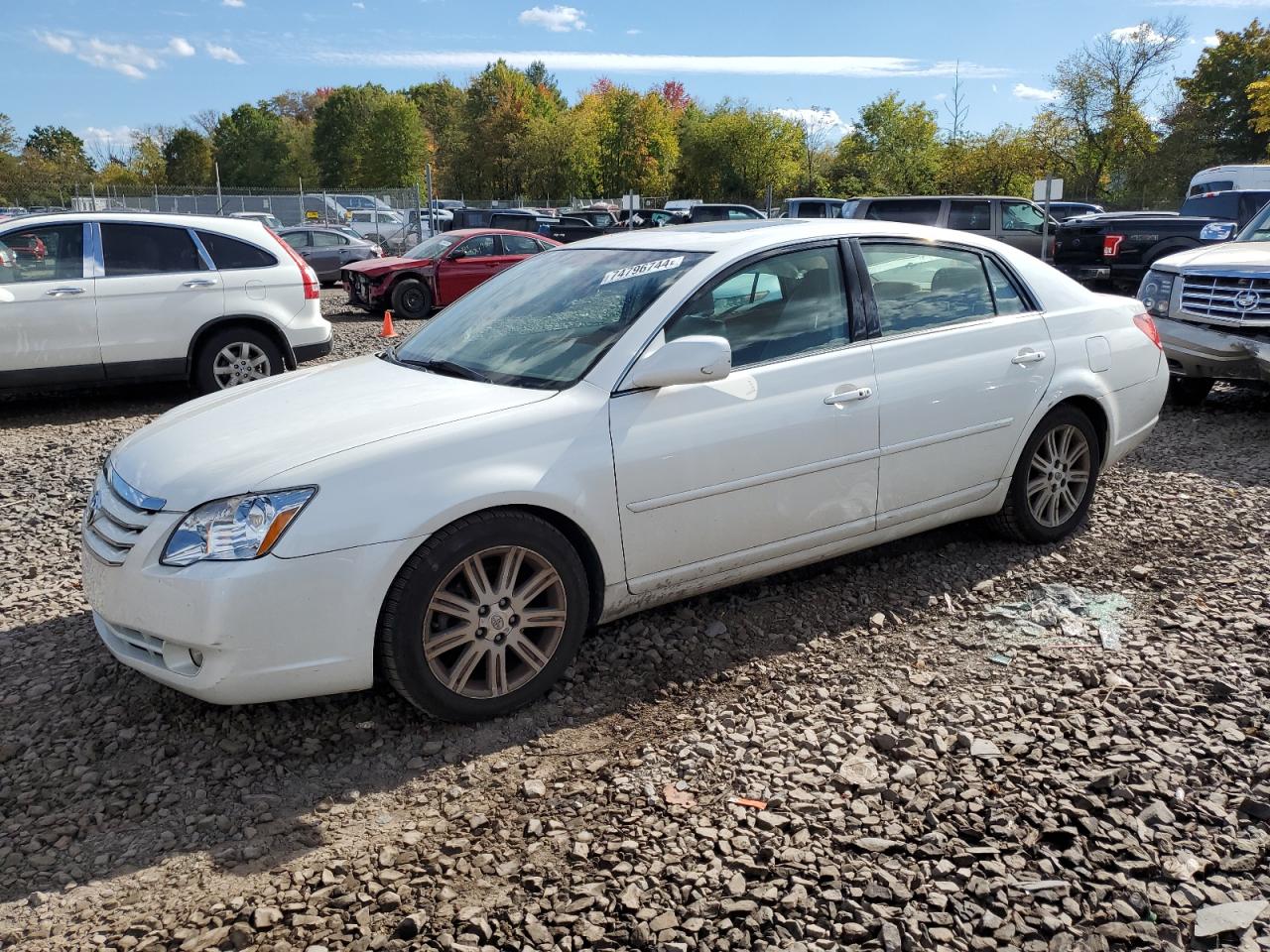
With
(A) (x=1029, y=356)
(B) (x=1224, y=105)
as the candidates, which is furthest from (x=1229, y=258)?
(B) (x=1224, y=105)

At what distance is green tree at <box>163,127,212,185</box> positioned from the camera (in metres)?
86.1

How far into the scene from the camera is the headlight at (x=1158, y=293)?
852 cm

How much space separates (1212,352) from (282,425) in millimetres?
7293

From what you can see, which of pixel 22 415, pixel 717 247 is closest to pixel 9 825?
pixel 717 247

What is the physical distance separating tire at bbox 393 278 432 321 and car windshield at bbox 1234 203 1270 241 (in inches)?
464

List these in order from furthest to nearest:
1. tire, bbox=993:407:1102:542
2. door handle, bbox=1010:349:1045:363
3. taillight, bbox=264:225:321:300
A: 1. taillight, bbox=264:225:321:300
2. tire, bbox=993:407:1102:542
3. door handle, bbox=1010:349:1045:363

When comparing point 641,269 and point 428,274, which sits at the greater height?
point 428,274

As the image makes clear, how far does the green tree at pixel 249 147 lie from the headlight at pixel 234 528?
8664 centimetres

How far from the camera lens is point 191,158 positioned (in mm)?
86250

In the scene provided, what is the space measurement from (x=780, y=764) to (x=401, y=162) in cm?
6963

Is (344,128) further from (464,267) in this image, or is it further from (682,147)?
(464,267)

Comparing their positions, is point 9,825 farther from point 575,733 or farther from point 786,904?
point 786,904

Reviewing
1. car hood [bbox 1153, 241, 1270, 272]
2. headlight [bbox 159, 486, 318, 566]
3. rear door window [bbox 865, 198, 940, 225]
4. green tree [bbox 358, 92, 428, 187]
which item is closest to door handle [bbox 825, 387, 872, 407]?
headlight [bbox 159, 486, 318, 566]

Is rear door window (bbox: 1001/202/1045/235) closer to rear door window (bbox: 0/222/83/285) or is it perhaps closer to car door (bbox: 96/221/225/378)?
car door (bbox: 96/221/225/378)
